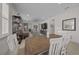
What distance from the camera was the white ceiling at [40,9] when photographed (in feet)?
5.75

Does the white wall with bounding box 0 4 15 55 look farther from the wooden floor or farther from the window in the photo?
the wooden floor

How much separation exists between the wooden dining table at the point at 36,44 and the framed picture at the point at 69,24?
0.76 ft

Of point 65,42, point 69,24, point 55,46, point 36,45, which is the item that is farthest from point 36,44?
point 69,24

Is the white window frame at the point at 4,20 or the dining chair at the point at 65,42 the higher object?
the white window frame at the point at 4,20

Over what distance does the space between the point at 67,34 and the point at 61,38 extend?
118 millimetres

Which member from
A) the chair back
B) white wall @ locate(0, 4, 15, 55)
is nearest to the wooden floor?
the chair back

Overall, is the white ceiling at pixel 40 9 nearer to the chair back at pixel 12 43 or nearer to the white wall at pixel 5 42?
the white wall at pixel 5 42

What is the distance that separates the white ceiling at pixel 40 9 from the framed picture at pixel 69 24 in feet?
0.62

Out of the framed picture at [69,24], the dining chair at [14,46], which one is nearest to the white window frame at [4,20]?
the dining chair at [14,46]

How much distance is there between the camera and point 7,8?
5.71 ft

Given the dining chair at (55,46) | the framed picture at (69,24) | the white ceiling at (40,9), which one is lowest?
the dining chair at (55,46)

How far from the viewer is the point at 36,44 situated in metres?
1.78
